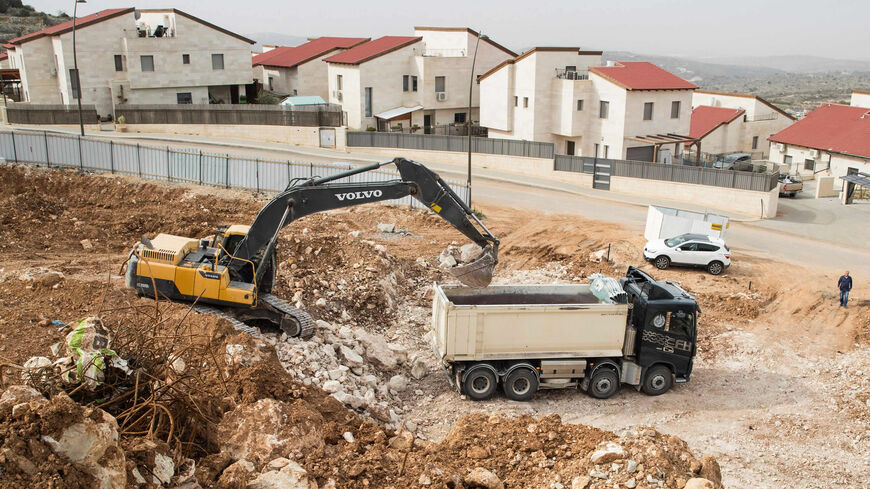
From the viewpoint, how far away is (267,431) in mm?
11477

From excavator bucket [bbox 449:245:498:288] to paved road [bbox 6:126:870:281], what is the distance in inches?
608

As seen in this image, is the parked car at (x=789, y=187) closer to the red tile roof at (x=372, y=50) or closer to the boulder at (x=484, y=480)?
the red tile roof at (x=372, y=50)

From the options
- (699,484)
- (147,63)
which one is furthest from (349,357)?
(147,63)

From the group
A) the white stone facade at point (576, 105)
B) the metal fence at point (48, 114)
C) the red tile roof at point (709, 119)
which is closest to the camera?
the white stone facade at point (576, 105)

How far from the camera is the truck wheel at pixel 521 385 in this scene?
16.0m

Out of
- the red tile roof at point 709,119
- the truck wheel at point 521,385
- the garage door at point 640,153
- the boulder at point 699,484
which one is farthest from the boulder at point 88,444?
the red tile roof at point 709,119

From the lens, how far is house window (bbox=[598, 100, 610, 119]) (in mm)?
42250

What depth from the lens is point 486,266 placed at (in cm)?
1595

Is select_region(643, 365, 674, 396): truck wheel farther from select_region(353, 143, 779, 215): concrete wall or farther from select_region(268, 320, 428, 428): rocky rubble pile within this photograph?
select_region(353, 143, 779, 215): concrete wall

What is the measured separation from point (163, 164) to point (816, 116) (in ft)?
132

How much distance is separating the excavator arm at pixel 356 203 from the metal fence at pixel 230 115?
107 ft

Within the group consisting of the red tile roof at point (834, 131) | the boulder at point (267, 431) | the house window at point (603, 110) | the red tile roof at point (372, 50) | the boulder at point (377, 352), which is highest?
the red tile roof at point (372, 50)

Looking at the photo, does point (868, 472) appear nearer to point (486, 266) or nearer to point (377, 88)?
point (486, 266)

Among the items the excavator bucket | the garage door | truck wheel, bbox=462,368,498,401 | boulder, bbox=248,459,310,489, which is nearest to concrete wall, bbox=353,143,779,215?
the garage door
